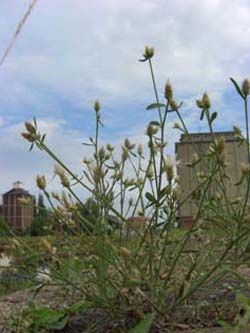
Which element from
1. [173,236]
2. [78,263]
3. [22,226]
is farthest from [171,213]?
[22,226]

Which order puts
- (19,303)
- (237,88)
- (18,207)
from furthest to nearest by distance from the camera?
(19,303) → (18,207) → (237,88)

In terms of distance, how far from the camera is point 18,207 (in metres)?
2.00

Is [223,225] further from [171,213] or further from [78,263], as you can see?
[78,263]

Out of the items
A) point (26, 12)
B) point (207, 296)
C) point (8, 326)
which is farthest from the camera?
point (8, 326)

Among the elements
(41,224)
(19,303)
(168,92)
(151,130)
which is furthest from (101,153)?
(19,303)

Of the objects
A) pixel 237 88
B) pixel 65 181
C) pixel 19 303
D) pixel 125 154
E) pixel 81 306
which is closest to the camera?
pixel 237 88

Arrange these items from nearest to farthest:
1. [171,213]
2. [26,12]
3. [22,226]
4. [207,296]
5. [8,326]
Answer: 1. [26,12]
2. [171,213]
3. [207,296]
4. [8,326]
5. [22,226]

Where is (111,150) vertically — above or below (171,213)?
above

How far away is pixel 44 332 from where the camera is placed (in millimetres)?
1730

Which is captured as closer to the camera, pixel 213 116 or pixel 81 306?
pixel 213 116

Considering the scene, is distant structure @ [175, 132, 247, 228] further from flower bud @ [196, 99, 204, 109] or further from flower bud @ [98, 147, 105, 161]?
flower bud @ [196, 99, 204, 109]

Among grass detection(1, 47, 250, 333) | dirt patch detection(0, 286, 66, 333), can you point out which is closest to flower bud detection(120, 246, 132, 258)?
grass detection(1, 47, 250, 333)

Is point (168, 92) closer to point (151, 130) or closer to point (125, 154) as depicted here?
point (151, 130)

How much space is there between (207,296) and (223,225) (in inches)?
10.9
